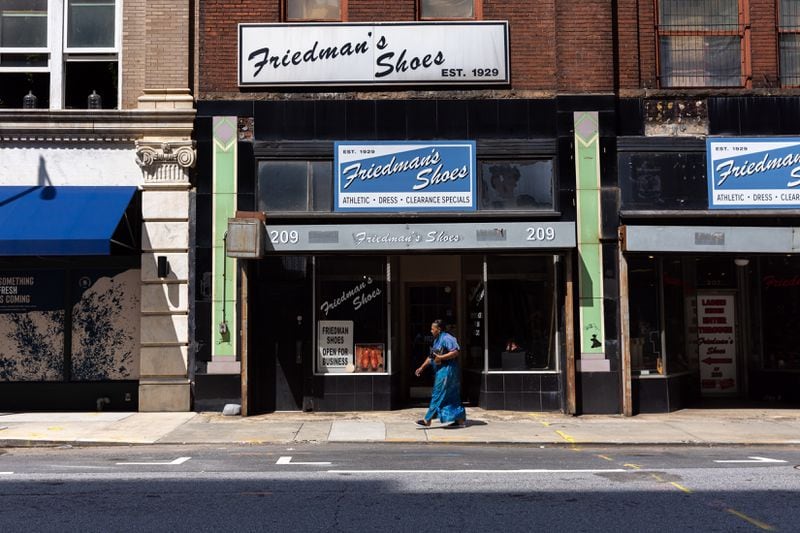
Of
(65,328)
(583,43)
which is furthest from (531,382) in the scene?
(65,328)

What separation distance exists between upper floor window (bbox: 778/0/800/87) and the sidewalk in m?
6.32

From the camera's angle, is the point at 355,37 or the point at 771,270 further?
the point at 771,270

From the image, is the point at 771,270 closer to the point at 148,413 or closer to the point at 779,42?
the point at 779,42

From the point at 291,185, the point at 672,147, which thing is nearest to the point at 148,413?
the point at 291,185

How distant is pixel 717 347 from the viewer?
53.8ft

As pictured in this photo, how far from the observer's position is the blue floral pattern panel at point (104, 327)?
47.5ft

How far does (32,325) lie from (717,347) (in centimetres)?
1340

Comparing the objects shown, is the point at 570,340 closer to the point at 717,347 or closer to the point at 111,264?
the point at 717,347

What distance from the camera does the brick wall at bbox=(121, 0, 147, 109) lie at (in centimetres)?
1480

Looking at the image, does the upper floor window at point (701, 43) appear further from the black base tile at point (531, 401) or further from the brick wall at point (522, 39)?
the black base tile at point (531, 401)

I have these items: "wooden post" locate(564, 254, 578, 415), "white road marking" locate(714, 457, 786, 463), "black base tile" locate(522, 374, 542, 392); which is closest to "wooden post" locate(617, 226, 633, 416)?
"wooden post" locate(564, 254, 578, 415)

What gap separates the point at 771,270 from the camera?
15.7 metres

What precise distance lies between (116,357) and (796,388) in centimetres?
1288

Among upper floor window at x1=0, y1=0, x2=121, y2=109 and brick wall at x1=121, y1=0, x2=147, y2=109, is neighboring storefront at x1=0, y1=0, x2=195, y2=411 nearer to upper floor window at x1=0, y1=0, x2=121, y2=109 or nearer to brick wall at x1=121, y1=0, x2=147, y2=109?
brick wall at x1=121, y1=0, x2=147, y2=109
